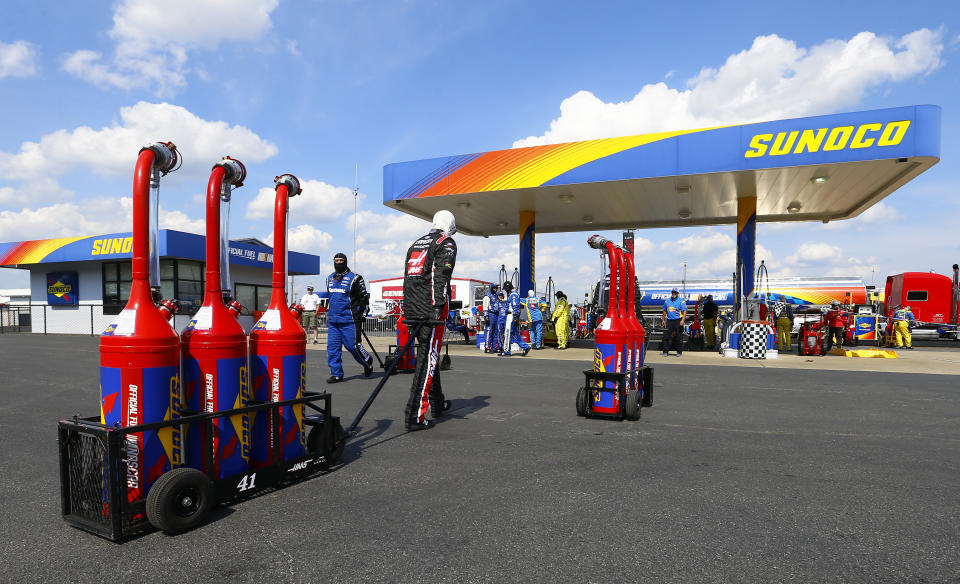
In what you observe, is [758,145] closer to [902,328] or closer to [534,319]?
[534,319]

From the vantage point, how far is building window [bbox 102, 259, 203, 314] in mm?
22125

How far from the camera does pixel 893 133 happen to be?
10406 mm

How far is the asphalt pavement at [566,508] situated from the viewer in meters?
2.30

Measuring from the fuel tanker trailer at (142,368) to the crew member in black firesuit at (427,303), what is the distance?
2.35 metres

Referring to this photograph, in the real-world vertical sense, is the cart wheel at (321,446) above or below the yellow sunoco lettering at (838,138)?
below

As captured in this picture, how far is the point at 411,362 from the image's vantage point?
361 inches

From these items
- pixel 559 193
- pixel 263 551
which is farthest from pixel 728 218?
pixel 263 551

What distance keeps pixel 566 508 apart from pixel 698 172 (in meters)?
10.8

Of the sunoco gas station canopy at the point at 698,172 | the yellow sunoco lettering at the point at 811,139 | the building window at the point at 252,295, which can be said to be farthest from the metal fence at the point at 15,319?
the yellow sunoco lettering at the point at 811,139

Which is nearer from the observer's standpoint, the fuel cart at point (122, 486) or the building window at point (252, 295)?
the fuel cart at point (122, 486)

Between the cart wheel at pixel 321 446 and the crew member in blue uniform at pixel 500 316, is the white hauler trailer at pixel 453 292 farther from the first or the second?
the cart wheel at pixel 321 446

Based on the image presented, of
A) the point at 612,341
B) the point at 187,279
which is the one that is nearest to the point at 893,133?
the point at 612,341

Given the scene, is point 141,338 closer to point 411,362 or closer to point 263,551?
point 263,551

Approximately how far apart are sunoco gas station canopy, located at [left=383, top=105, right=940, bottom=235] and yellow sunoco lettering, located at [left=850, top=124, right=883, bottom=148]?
17 millimetres
